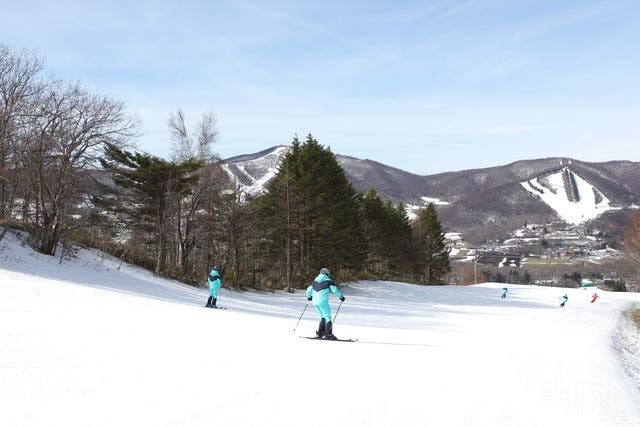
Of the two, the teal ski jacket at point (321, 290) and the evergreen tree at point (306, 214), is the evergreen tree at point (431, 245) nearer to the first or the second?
the evergreen tree at point (306, 214)

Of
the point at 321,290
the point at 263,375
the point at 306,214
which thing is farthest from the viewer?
the point at 306,214

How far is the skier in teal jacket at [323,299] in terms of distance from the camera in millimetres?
12664

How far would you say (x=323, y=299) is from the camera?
1302cm

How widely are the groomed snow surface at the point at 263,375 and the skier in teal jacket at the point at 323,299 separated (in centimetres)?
72

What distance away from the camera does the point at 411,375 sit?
854cm

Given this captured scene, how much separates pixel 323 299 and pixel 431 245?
6471 cm

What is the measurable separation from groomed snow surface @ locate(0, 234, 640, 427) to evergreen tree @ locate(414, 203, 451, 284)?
58302 mm

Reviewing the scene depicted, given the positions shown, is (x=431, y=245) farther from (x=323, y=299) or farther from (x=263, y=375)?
(x=263, y=375)

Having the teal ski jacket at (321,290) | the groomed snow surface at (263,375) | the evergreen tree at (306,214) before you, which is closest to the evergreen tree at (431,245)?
the evergreen tree at (306,214)

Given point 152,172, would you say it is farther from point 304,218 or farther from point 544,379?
point 544,379

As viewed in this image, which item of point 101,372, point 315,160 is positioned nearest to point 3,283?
point 101,372

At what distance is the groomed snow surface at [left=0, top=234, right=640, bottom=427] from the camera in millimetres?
5812

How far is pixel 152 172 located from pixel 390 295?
2190cm

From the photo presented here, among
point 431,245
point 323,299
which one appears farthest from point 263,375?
point 431,245
